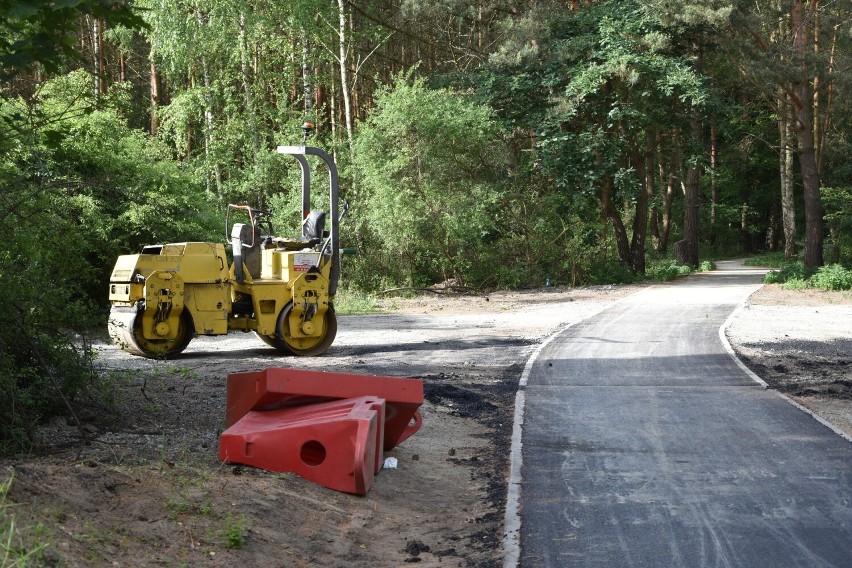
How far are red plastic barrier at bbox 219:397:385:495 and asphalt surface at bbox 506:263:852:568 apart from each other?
1.35 m

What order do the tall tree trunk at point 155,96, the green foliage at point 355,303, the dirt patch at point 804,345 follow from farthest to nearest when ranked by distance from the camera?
the tall tree trunk at point 155,96 → the green foliage at point 355,303 → the dirt patch at point 804,345

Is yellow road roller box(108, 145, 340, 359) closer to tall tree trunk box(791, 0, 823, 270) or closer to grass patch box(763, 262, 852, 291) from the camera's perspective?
grass patch box(763, 262, 852, 291)

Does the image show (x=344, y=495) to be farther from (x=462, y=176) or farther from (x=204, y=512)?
(x=462, y=176)

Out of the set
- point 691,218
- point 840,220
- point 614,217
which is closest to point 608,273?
point 614,217

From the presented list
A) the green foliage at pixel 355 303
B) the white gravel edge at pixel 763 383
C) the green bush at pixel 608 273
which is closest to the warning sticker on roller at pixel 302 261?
the white gravel edge at pixel 763 383

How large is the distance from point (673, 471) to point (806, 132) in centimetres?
3085

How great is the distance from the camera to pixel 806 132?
36.6 meters

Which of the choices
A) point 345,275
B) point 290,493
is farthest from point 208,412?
point 345,275

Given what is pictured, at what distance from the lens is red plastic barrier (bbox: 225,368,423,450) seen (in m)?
8.28

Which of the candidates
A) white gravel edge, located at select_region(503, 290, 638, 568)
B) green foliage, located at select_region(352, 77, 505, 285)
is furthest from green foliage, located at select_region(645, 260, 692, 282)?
white gravel edge, located at select_region(503, 290, 638, 568)

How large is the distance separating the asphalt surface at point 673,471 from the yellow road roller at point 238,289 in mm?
4045

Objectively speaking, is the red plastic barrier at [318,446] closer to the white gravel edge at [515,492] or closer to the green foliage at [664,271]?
the white gravel edge at [515,492]

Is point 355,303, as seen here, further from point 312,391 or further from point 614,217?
point 312,391

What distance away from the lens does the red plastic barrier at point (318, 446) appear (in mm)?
7582
